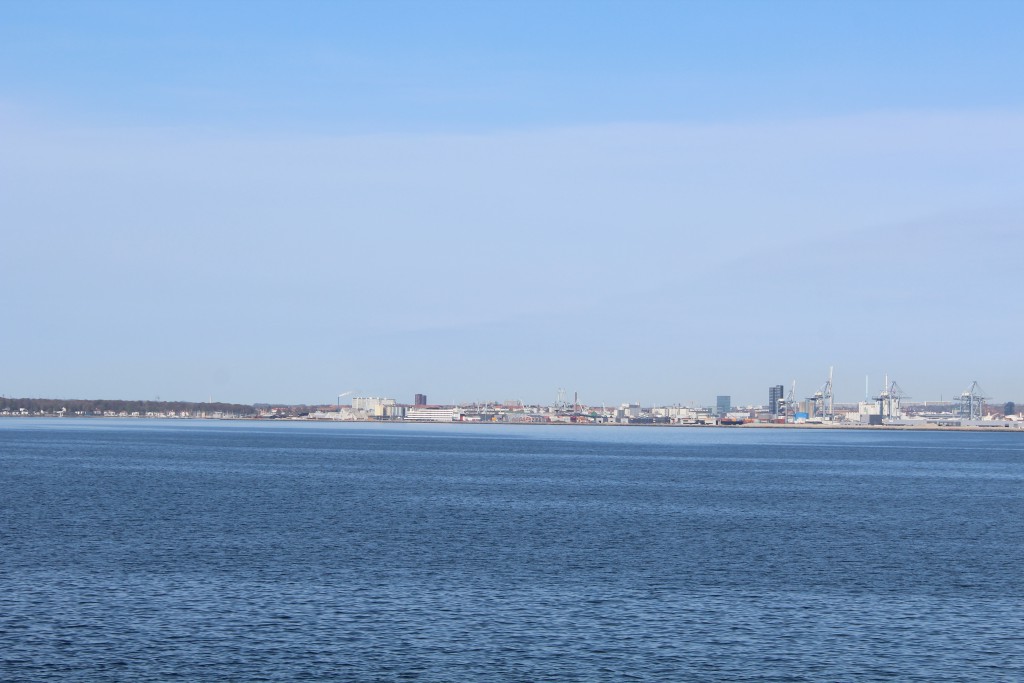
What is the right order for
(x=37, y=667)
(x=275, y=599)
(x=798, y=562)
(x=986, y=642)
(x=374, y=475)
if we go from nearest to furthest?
(x=37, y=667), (x=986, y=642), (x=275, y=599), (x=798, y=562), (x=374, y=475)

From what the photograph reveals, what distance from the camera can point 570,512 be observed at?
59.2 m

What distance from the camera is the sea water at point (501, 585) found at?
1038 inches

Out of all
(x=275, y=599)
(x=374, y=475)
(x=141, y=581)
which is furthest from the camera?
(x=374, y=475)

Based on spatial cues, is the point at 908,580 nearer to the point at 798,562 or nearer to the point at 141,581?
the point at 798,562

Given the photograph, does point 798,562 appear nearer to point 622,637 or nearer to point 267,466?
point 622,637

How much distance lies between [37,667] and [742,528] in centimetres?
3407

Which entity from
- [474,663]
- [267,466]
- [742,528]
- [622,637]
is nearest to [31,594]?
[474,663]

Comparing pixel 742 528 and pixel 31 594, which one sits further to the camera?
pixel 742 528

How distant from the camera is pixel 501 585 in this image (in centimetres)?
3578

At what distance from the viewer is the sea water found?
26.4 meters

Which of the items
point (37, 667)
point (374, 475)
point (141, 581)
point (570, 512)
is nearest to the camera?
point (37, 667)

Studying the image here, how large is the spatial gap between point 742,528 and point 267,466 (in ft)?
195

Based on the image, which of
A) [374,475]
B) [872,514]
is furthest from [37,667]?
[374,475]

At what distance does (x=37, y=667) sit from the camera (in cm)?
2517
